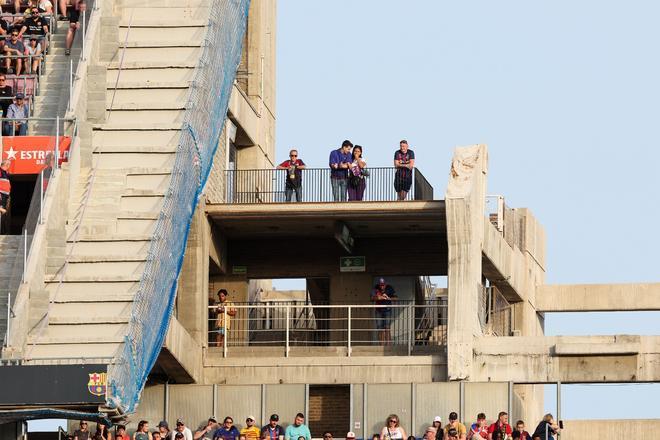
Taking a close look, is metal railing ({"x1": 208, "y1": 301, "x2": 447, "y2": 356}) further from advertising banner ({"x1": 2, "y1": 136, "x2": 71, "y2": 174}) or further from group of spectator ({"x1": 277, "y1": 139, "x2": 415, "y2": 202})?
advertising banner ({"x1": 2, "y1": 136, "x2": 71, "y2": 174})

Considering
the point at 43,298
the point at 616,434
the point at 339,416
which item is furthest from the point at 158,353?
the point at 616,434

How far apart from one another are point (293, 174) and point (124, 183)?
680 centimetres

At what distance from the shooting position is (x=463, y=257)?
168ft

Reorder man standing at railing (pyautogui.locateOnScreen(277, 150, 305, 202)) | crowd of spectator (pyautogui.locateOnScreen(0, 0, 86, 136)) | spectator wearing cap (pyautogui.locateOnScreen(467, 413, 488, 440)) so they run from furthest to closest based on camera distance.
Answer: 1. man standing at railing (pyautogui.locateOnScreen(277, 150, 305, 202))
2. crowd of spectator (pyautogui.locateOnScreen(0, 0, 86, 136))
3. spectator wearing cap (pyautogui.locateOnScreen(467, 413, 488, 440))

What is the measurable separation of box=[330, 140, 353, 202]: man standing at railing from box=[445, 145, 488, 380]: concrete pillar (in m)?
2.41

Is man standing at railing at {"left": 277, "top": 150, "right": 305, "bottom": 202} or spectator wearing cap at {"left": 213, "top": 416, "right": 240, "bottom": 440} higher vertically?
man standing at railing at {"left": 277, "top": 150, "right": 305, "bottom": 202}

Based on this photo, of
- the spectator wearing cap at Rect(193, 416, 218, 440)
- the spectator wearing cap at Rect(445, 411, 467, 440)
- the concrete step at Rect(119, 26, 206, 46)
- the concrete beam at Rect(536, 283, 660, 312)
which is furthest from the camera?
the concrete beam at Rect(536, 283, 660, 312)

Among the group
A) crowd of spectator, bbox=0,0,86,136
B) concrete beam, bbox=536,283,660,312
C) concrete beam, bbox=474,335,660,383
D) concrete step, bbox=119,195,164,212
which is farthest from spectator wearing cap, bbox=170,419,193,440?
concrete beam, bbox=536,283,660,312

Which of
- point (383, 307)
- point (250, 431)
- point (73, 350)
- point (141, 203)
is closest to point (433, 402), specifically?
point (383, 307)

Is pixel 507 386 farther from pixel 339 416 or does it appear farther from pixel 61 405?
pixel 61 405

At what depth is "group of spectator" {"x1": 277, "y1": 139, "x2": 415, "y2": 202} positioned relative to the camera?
52.0 metres

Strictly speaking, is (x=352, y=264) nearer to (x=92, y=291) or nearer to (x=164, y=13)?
(x=164, y=13)

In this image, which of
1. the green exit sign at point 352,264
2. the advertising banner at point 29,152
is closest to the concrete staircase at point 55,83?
the advertising banner at point 29,152

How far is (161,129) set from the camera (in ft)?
159
